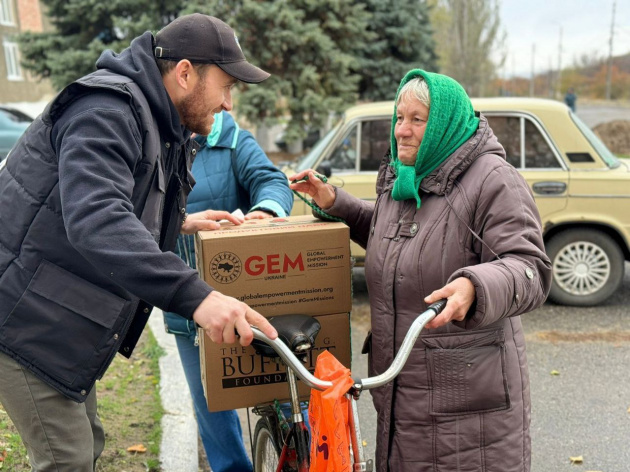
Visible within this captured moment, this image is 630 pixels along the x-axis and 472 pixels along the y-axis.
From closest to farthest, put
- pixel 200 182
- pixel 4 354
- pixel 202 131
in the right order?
pixel 4 354 < pixel 202 131 < pixel 200 182

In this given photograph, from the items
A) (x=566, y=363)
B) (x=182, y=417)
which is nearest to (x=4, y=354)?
(x=182, y=417)

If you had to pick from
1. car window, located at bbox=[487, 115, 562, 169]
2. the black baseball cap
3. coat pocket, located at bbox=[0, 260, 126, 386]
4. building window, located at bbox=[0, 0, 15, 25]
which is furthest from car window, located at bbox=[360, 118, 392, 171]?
building window, located at bbox=[0, 0, 15, 25]

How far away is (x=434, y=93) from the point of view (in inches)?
88.6

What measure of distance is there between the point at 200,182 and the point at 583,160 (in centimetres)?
441

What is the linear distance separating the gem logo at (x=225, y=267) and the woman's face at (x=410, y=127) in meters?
0.71

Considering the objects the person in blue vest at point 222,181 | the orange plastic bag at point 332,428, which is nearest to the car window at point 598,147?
the person in blue vest at point 222,181

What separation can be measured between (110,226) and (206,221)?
2.57ft

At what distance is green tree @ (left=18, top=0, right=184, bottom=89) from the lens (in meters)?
14.7

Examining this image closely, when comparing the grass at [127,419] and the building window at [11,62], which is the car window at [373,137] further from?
the building window at [11,62]

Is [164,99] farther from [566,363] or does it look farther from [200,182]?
[566,363]

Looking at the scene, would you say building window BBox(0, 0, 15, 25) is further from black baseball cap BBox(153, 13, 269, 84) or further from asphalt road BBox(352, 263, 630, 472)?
black baseball cap BBox(153, 13, 269, 84)

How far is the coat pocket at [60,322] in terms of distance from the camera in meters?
2.11

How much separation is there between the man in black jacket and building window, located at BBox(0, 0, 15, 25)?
1380 inches

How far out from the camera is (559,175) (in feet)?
A: 20.7
